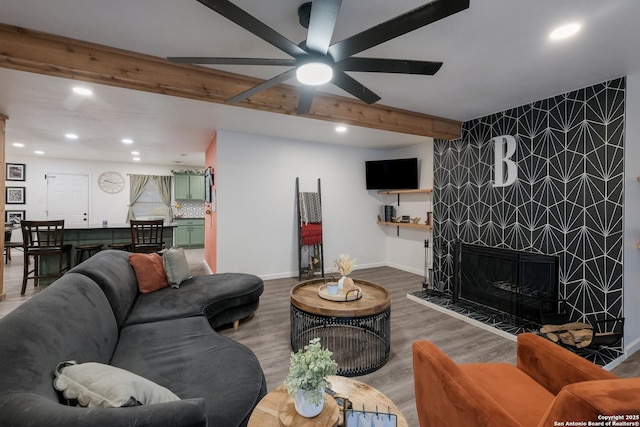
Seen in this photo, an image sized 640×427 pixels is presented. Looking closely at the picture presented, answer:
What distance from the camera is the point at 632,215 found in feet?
9.31

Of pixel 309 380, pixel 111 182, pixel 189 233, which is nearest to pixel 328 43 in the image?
pixel 309 380

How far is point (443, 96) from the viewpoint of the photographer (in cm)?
330

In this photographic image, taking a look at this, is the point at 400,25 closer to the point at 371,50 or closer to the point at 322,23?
the point at 322,23

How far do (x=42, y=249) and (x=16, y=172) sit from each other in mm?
4593

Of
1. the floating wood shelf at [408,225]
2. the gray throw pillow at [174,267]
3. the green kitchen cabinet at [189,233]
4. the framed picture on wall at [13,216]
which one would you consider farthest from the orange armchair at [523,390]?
the framed picture on wall at [13,216]

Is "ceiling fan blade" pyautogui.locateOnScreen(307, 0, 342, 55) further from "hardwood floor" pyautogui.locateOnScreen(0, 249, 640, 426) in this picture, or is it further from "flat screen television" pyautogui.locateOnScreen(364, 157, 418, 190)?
"flat screen television" pyautogui.locateOnScreen(364, 157, 418, 190)

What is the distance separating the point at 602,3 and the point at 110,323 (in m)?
3.71

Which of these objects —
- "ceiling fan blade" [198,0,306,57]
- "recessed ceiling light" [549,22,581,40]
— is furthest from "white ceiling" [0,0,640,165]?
"ceiling fan blade" [198,0,306,57]

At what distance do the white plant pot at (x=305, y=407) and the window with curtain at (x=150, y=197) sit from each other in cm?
856

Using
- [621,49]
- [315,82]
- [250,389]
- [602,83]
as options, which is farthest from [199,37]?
[602,83]

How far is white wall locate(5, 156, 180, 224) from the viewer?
7.28 metres

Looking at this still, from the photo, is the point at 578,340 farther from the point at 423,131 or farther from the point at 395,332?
the point at 423,131

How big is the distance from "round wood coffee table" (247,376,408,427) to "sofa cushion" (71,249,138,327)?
154 cm

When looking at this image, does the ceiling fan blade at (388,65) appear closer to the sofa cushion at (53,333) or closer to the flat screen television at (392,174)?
the sofa cushion at (53,333)
